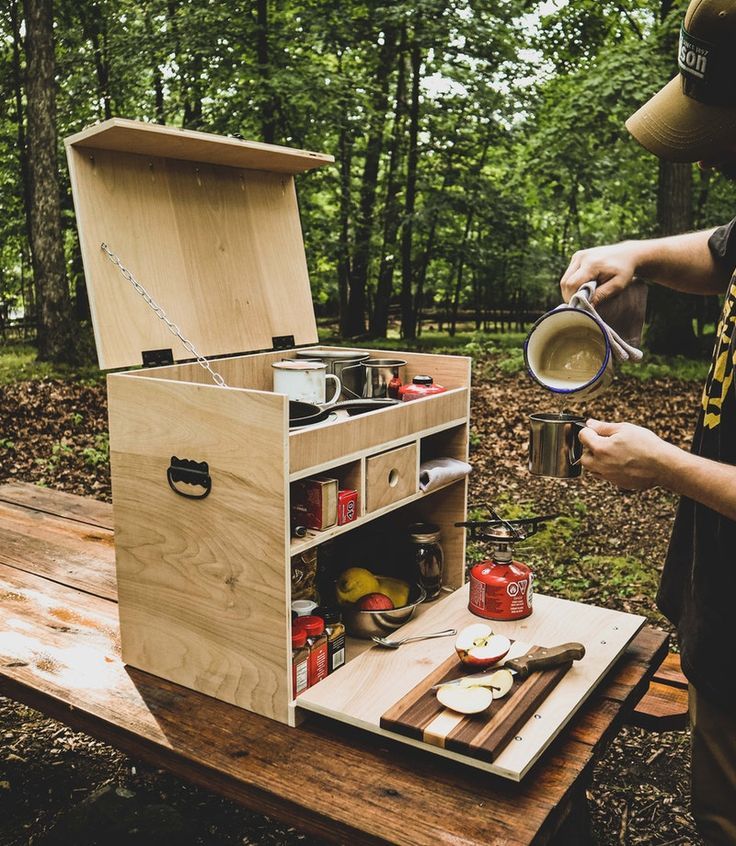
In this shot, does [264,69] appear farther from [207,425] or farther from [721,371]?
[721,371]

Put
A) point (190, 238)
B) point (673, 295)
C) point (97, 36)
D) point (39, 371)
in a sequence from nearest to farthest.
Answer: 1. point (190, 238)
2. point (39, 371)
3. point (673, 295)
4. point (97, 36)

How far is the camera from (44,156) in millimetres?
9617

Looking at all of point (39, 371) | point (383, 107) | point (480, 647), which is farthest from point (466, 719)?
point (383, 107)

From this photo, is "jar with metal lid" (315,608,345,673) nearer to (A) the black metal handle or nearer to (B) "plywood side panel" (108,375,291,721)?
(B) "plywood side panel" (108,375,291,721)

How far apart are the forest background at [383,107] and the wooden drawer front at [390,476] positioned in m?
8.23

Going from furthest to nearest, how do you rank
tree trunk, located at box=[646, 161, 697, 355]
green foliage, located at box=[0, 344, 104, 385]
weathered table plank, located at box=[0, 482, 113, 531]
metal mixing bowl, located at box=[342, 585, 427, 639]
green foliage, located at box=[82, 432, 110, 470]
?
1. tree trunk, located at box=[646, 161, 697, 355]
2. green foliage, located at box=[0, 344, 104, 385]
3. green foliage, located at box=[82, 432, 110, 470]
4. weathered table plank, located at box=[0, 482, 113, 531]
5. metal mixing bowl, located at box=[342, 585, 427, 639]

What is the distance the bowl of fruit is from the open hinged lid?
80 centimetres

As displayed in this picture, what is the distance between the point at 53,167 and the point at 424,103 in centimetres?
644

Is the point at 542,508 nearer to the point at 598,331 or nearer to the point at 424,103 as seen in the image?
the point at 598,331

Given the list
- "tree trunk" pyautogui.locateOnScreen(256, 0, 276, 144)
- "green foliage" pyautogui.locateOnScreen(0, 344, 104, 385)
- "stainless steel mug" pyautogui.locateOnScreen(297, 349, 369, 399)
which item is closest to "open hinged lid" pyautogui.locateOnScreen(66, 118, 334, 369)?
"stainless steel mug" pyautogui.locateOnScreen(297, 349, 369, 399)

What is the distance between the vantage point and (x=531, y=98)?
12.1 metres

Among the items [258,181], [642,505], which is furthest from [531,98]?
[258,181]

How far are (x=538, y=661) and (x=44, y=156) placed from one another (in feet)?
32.1

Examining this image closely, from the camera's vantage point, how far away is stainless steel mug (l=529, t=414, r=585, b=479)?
5.49ft
